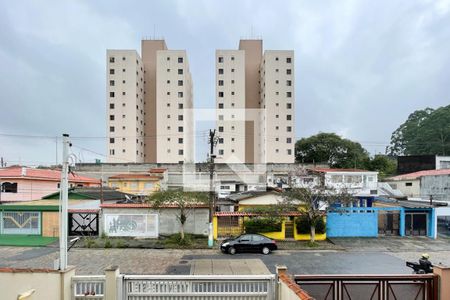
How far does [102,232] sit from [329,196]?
16461mm

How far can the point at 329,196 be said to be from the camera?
2127cm

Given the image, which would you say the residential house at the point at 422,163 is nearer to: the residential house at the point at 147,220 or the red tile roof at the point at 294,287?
the residential house at the point at 147,220

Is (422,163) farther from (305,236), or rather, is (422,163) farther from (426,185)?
(305,236)

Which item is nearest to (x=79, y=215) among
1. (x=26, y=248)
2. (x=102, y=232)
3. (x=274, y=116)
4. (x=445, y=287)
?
(x=102, y=232)

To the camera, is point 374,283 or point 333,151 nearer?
point 374,283

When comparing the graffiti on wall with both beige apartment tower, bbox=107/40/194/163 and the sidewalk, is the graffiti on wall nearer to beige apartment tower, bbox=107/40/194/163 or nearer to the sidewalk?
the sidewalk

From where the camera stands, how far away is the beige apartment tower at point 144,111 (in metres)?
58.9

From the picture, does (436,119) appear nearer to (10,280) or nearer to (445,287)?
(445,287)

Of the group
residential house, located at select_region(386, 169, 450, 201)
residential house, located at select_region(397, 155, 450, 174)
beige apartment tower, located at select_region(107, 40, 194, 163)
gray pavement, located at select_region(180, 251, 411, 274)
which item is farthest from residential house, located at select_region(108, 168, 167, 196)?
residential house, located at select_region(397, 155, 450, 174)

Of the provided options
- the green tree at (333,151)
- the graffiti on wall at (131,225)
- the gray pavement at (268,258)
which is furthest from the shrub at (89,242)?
the green tree at (333,151)

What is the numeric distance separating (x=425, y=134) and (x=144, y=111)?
6284 centimetres

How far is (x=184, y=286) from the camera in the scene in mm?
8797

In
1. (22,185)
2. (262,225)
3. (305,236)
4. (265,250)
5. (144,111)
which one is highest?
(144,111)

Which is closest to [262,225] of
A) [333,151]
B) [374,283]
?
[374,283]
